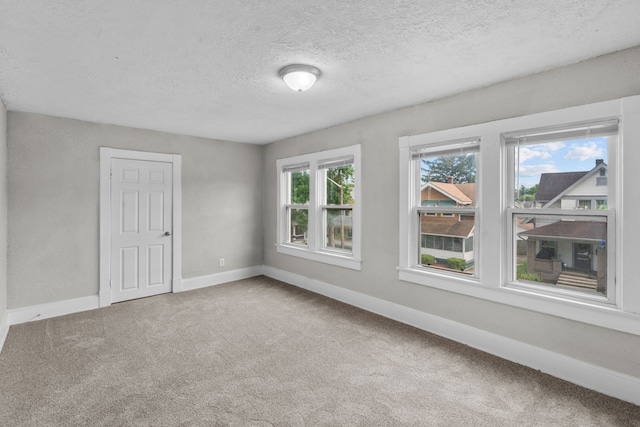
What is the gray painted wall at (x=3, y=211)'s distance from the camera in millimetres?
3090

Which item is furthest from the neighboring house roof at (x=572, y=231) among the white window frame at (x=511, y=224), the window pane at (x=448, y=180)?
the window pane at (x=448, y=180)

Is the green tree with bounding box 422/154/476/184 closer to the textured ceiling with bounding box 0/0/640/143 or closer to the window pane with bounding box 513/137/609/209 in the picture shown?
the window pane with bounding box 513/137/609/209

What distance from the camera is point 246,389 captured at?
2236mm

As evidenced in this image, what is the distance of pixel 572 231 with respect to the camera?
8.04 feet

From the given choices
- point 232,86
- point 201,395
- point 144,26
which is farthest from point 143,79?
point 201,395

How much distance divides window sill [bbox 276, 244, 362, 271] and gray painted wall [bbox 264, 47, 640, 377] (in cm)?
→ 8

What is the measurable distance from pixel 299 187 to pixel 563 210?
3.42 m

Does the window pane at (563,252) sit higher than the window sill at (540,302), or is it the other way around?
the window pane at (563,252)

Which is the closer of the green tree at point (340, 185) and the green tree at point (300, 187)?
the green tree at point (340, 185)

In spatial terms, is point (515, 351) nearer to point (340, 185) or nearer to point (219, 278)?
point (340, 185)

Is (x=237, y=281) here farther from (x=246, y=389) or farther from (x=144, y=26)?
(x=144, y=26)

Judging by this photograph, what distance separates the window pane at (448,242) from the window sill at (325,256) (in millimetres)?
878

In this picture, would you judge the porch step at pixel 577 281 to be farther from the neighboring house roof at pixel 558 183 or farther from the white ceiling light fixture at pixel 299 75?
the white ceiling light fixture at pixel 299 75

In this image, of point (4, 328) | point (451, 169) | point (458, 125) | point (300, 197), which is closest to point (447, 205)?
point (451, 169)
